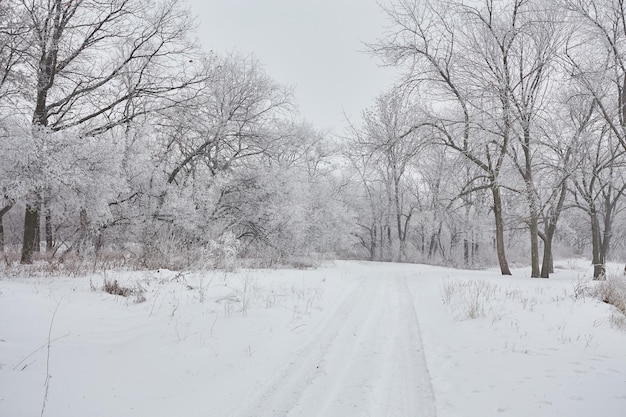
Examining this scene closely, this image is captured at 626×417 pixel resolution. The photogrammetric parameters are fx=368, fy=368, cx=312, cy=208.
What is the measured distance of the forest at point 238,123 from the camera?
10.5 meters

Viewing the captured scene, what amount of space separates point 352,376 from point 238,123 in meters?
17.2

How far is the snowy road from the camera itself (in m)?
3.38

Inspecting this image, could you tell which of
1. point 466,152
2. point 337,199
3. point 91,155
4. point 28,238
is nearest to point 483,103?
point 466,152

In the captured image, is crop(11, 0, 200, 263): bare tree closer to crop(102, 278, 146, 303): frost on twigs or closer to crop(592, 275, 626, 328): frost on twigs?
crop(102, 278, 146, 303): frost on twigs

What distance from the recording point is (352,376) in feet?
13.4

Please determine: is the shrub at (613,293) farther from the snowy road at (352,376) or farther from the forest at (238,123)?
the forest at (238,123)

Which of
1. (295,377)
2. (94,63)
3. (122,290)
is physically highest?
(94,63)

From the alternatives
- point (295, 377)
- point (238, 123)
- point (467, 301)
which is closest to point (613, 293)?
point (467, 301)

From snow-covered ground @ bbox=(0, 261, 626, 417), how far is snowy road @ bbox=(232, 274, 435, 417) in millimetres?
19

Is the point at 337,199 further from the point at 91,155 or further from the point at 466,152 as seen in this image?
the point at 91,155

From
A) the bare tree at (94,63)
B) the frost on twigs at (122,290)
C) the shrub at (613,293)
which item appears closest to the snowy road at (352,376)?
the frost on twigs at (122,290)

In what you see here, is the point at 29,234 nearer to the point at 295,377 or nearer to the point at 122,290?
the point at 122,290

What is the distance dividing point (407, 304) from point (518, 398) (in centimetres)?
510

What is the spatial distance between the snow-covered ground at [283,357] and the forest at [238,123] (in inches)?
169
